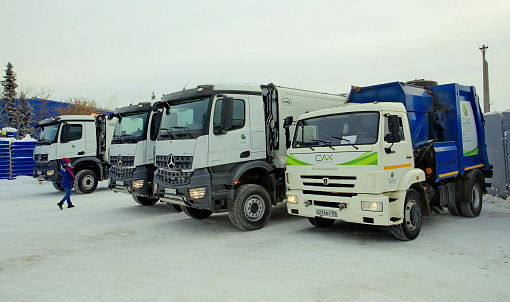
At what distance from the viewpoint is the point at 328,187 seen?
6.50 metres

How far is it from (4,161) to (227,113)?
2023 cm

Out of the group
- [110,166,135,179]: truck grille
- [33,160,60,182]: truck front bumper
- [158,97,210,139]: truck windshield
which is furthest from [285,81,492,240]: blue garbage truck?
[33,160,60,182]: truck front bumper

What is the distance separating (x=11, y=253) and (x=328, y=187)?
588 cm

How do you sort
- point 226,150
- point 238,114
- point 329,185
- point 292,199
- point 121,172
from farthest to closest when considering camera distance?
point 121,172 → point 238,114 → point 226,150 → point 292,199 → point 329,185

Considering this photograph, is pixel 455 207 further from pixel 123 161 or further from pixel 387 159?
pixel 123 161

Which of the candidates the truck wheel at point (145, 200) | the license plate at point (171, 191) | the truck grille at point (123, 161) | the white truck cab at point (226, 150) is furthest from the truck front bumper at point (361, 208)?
the truck wheel at point (145, 200)

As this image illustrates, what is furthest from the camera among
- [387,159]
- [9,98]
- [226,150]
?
[9,98]

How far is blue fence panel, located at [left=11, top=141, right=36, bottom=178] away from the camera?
21672mm

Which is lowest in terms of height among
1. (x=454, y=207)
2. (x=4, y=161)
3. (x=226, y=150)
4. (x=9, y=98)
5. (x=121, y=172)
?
(x=454, y=207)

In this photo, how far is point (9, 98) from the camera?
4372 centimetres

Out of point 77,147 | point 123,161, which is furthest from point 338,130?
point 77,147

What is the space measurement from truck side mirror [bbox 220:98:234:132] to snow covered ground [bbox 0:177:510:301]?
2292 mm

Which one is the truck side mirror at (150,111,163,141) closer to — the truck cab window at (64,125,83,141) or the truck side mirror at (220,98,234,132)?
the truck side mirror at (220,98,234,132)

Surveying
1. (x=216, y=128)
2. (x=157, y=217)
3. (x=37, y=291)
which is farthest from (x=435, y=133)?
(x=37, y=291)
